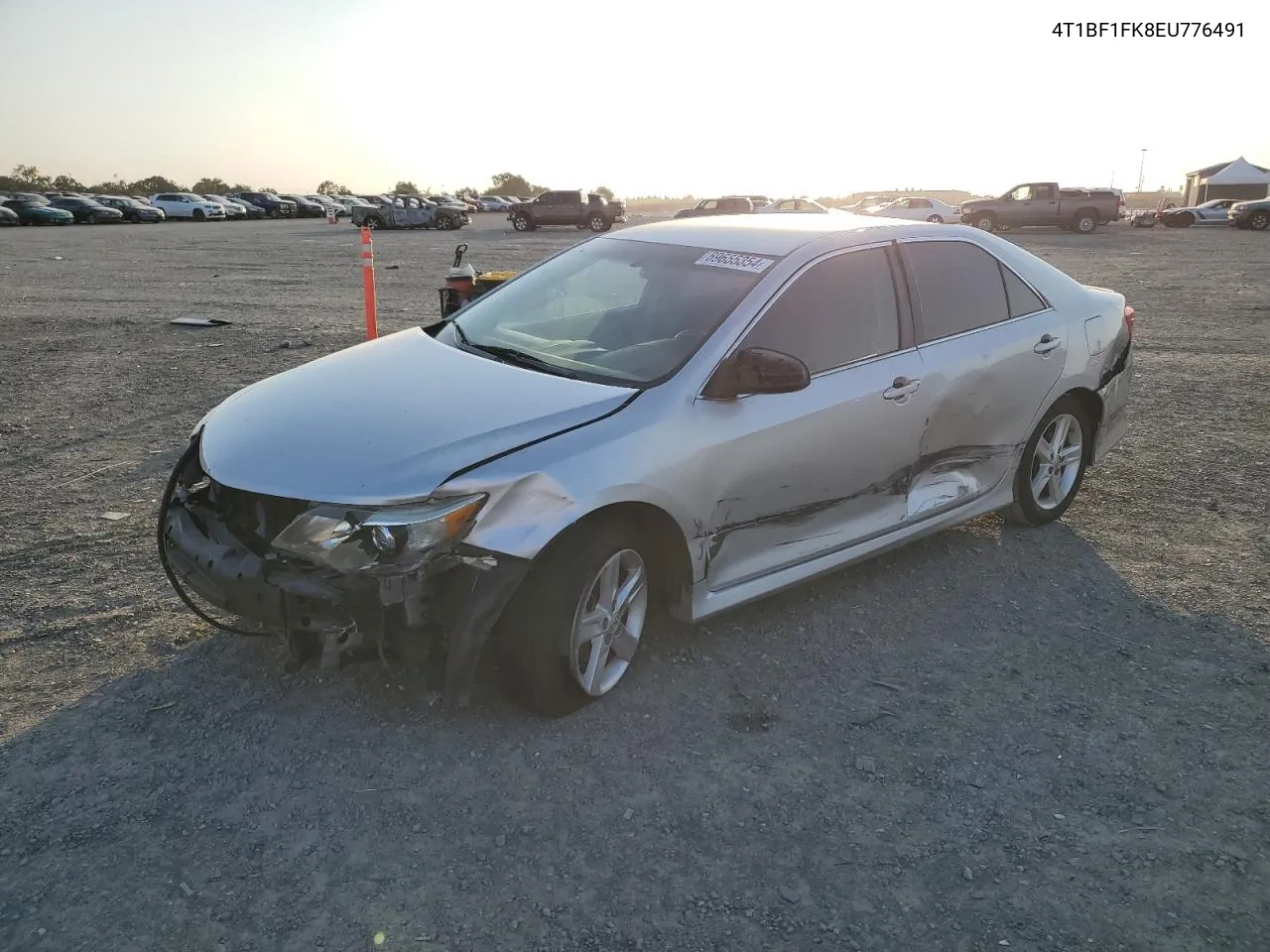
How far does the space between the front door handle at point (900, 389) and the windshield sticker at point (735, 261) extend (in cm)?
74

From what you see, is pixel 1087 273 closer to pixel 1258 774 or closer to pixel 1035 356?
pixel 1035 356

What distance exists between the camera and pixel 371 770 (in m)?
3.34

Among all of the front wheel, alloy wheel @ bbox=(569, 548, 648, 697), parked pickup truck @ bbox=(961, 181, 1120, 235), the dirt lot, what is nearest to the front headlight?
alloy wheel @ bbox=(569, 548, 648, 697)

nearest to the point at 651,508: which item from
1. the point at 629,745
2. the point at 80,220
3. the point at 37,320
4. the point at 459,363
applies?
the point at 629,745

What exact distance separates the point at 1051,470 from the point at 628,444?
3.03 m

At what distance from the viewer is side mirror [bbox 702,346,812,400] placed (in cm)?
383

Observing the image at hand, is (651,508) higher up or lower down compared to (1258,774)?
higher up

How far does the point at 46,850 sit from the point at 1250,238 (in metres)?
38.6

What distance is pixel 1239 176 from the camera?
55469mm

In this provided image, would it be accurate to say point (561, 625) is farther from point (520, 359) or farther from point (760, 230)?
point (760, 230)

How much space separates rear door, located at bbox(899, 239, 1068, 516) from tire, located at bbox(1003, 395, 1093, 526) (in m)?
0.13

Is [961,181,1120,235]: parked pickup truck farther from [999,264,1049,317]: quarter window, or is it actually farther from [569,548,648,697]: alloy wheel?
[569,548,648,697]: alloy wheel

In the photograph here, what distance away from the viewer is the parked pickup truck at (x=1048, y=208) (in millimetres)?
37969

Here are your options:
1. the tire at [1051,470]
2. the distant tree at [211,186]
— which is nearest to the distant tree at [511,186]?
the distant tree at [211,186]
